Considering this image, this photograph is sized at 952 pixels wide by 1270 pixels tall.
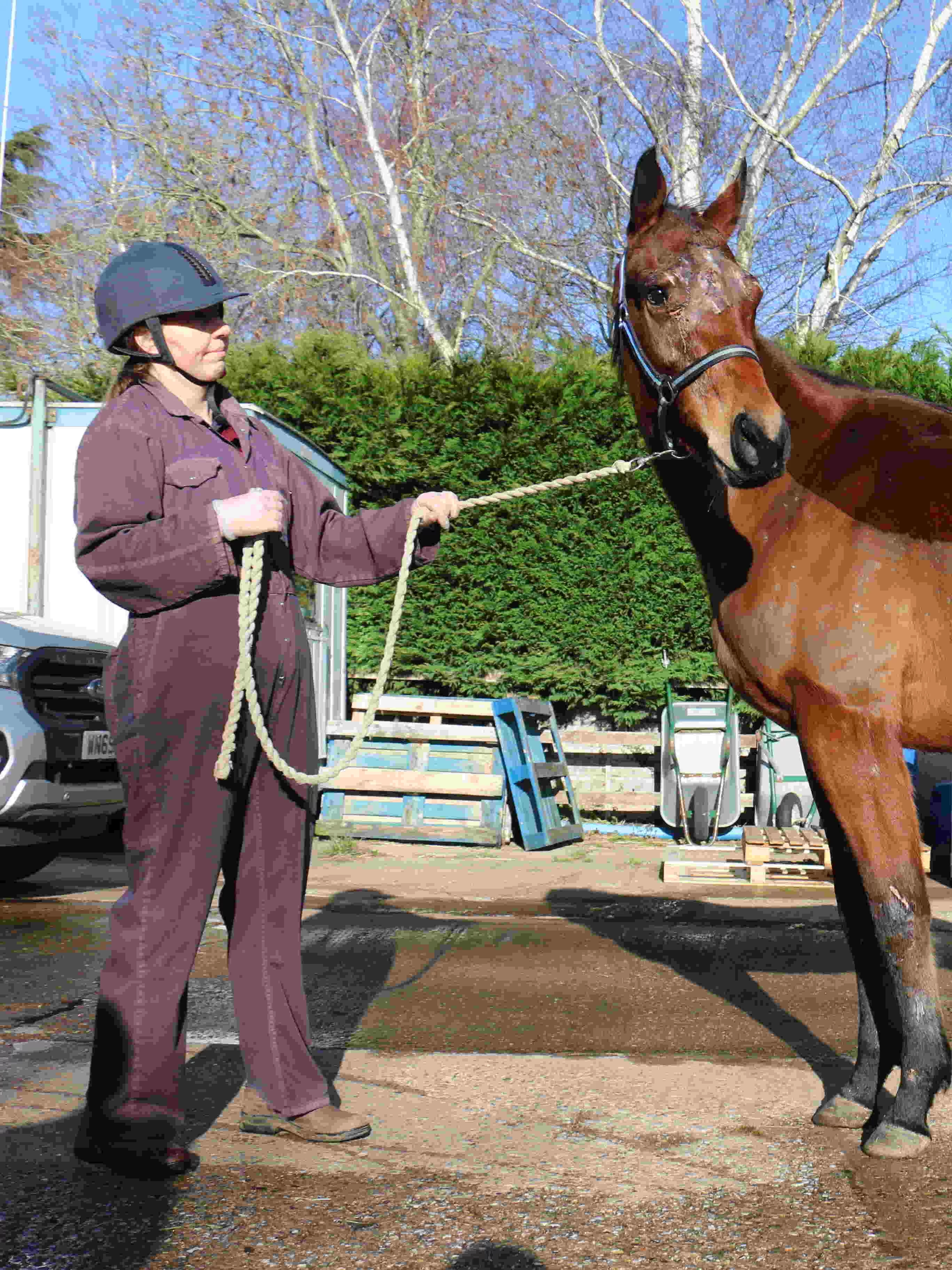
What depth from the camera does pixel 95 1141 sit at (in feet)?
8.32

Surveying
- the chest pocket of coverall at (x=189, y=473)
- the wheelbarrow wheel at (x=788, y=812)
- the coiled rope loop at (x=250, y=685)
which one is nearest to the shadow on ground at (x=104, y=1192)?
the coiled rope loop at (x=250, y=685)

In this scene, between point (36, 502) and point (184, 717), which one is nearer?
point (184, 717)

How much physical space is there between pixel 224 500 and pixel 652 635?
753cm

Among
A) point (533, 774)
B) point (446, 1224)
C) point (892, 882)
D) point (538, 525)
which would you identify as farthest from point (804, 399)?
point (538, 525)

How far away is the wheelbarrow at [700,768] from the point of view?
9.15 meters

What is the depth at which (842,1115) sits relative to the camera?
2900mm

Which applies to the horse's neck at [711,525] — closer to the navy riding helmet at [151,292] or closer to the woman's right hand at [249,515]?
the woman's right hand at [249,515]

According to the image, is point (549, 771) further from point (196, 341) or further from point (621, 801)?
point (196, 341)

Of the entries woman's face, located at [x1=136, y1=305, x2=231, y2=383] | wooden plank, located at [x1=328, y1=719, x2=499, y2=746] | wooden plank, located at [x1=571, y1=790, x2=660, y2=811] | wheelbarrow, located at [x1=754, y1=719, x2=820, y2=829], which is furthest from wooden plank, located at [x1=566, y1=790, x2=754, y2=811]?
woman's face, located at [x1=136, y1=305, x2=231, y2=383]

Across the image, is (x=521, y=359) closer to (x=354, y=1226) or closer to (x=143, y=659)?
(x=143, y=659)

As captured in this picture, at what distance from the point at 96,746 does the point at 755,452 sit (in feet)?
15.5

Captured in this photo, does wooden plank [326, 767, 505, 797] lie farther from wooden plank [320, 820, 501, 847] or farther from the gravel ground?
the gravel ground

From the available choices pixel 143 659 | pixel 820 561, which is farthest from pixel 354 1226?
pixel 820 561

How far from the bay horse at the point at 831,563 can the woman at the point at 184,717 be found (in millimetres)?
746
